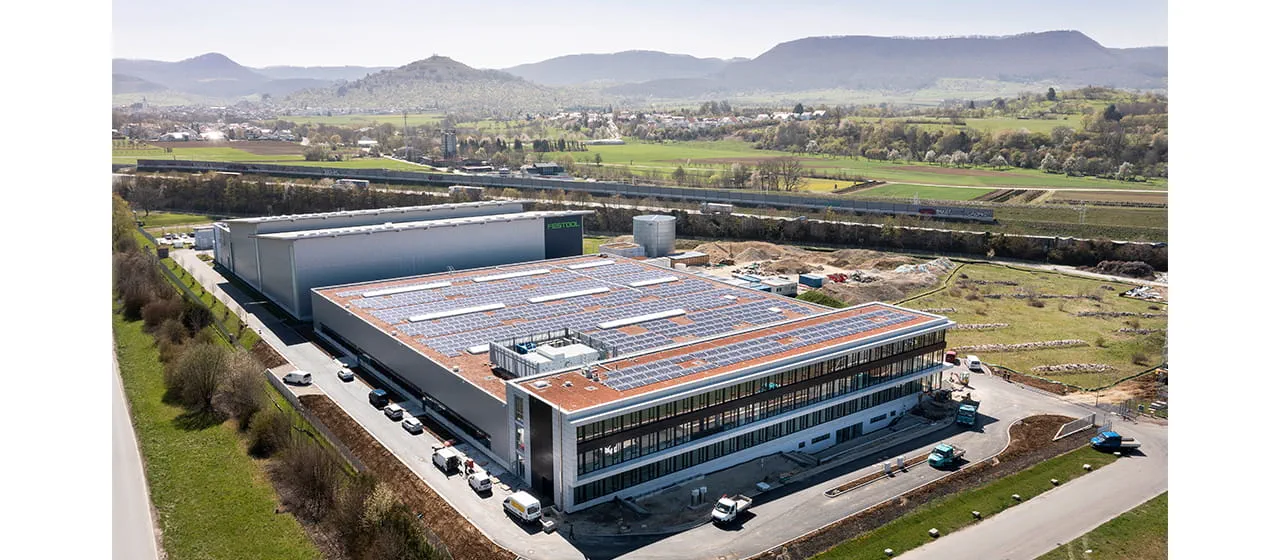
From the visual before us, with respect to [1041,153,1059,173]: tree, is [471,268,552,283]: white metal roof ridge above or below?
below

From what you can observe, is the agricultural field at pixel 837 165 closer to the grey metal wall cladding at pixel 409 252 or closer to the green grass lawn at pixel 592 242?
the green grass lawn at pixel 592 242

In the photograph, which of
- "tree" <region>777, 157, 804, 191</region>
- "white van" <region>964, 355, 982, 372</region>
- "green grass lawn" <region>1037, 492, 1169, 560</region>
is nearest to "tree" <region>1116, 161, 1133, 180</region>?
"tree" <region>777, 157, 804, 191</region>

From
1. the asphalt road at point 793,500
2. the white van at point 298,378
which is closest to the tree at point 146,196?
the white van at point 298,378

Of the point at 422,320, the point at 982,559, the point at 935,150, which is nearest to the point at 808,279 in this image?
the point at 422,320

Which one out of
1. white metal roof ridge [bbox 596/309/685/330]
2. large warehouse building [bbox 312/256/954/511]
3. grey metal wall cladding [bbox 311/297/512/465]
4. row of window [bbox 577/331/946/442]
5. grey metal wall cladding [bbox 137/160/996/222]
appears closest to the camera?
row of window [bbox 577/331/946/442]

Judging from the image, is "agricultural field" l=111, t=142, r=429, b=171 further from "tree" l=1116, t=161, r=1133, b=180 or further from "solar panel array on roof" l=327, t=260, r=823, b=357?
"tree" l=1116, t=161, r=1133, b=180

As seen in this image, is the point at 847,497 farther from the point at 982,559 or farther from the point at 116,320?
the point at 116,320
